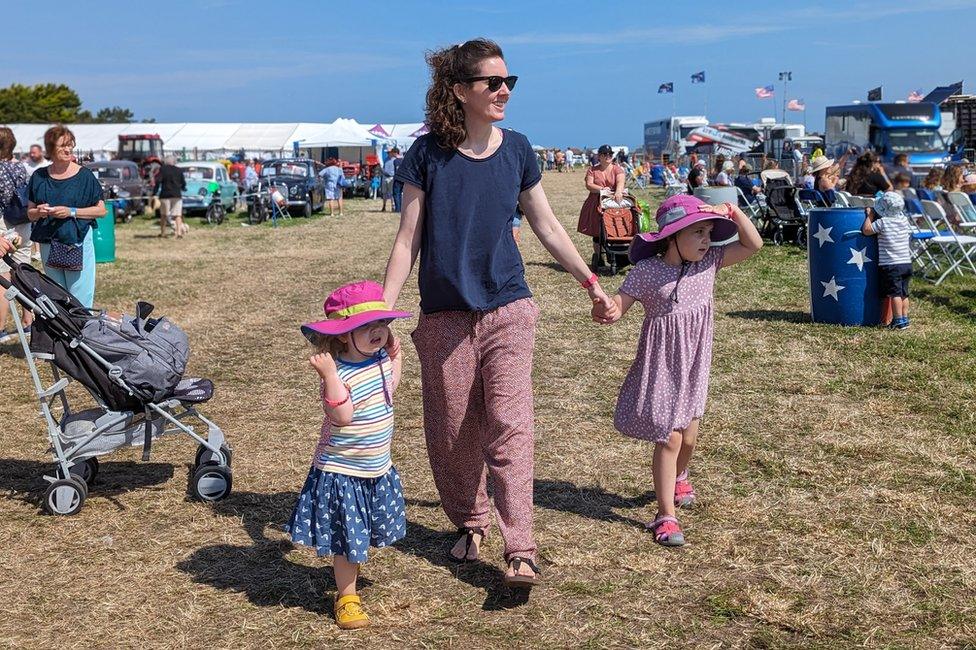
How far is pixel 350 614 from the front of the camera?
12.2 feet

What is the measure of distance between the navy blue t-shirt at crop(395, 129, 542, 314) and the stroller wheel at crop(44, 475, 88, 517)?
220cm

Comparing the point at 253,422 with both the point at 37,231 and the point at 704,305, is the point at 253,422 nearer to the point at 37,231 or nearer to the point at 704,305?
the point at 37,231

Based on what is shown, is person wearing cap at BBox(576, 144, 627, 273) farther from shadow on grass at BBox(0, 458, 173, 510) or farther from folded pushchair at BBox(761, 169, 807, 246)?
shadow on grass at BBox(0, 458, 173, 510)

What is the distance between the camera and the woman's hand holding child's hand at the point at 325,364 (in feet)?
11.4

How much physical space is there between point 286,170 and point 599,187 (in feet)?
52.9

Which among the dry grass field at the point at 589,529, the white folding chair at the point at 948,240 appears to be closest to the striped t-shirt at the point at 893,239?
the dry grass field at the point at 589,529

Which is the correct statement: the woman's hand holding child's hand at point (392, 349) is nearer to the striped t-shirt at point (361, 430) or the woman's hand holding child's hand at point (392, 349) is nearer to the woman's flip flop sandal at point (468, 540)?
the striped t-shirt at point (361, 430)

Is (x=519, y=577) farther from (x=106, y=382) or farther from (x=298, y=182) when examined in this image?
(x=298, y=182)

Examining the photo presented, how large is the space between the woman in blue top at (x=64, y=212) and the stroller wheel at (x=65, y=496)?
2.69 m

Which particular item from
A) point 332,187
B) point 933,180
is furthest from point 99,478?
point 332,187

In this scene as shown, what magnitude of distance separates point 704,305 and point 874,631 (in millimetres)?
1495

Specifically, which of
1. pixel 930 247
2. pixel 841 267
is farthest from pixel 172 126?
pixel 841 267

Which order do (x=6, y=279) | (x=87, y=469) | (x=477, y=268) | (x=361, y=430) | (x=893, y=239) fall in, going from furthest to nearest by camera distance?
(x=893, y=239)
(x=87, y=469)
(x=6, y=279)
(x=477, y=268)
(x=361, y=430)

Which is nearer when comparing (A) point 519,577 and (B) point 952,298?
(A) point 519,577
